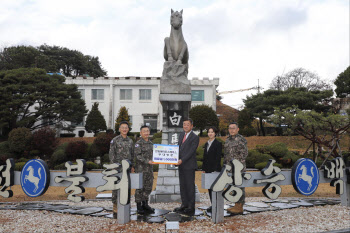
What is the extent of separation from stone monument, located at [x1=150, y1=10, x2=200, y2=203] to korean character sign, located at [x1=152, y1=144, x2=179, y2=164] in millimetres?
2375

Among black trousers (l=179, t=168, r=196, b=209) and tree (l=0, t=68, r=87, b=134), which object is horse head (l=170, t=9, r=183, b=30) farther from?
tree (l=0, t=68, r=87, b=134)

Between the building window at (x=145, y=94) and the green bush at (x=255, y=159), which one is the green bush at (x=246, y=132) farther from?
the building window at (x=145, y=94)

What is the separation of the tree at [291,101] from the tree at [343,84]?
6.89 ft

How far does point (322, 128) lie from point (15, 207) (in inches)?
517

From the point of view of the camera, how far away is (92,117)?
26.1 meters

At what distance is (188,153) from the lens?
5430 millimetres

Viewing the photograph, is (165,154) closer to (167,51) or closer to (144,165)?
(144,165)

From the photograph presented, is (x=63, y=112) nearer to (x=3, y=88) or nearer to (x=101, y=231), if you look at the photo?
(x=3, y=88)

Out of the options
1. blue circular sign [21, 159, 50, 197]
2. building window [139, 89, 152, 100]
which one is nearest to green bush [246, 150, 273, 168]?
blue circular sign [21, 159, 50, 197]

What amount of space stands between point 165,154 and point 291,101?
2132 cm

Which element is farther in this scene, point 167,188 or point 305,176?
point 167,188

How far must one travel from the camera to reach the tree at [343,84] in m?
26.7

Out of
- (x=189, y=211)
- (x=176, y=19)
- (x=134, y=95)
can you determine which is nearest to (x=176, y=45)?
(x=176, y=19)

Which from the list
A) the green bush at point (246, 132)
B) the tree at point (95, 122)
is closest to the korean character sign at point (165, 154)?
the green bush at point (246, 132)
